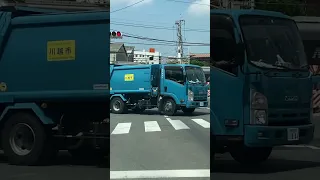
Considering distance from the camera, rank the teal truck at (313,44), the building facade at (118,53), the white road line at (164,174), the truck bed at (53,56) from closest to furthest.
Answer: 1. the white road line at (164,174)
2. the building facade at (118,53)
3. the teal truck at (313,44)
4. the truck bed at (53,56)

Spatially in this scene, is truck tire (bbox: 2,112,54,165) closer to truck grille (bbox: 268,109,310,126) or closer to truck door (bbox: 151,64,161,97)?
truck door (bbox: 151,64,161,97)

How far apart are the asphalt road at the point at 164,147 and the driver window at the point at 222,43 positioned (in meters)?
0.43

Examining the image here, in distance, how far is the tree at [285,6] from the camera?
141 inches

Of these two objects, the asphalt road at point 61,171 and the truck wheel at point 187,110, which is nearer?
the truck wheel at point 187,110

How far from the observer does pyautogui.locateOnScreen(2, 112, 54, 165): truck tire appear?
4.16 meters

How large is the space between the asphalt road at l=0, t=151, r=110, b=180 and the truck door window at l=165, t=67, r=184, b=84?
3.56 feet

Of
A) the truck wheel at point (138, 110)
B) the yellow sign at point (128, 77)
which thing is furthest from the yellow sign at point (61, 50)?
the truck wheel at point (138, 110)

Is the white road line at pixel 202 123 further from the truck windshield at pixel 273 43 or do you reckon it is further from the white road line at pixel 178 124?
the truck windshield at pixel 273 43

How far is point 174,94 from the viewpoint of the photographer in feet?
11.6

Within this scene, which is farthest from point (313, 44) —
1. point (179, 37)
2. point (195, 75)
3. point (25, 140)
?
point (25, 140)

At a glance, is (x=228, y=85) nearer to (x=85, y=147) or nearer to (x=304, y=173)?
(x=304, y=173)

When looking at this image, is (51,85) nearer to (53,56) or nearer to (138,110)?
(53,56)

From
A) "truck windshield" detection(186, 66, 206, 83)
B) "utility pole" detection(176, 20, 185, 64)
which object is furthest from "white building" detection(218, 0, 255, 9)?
"truck windshield" detection(186, 66, 206, 83)

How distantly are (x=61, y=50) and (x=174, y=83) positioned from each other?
4.24 feet
